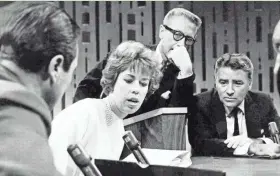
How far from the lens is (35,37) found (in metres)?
0.78

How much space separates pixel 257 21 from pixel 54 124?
0.62 m

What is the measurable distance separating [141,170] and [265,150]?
461 millimetres

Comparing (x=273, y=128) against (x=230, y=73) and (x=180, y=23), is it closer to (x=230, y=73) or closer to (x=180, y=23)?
(x=230, y=73)

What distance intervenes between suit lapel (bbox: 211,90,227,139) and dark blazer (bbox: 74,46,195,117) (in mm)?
85

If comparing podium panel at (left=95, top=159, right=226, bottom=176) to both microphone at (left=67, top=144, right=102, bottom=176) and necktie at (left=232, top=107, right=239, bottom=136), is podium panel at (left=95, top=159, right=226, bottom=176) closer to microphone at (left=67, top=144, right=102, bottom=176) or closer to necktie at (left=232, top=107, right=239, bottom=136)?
microphone at (left=67, top=144, right=102, bottom=176)

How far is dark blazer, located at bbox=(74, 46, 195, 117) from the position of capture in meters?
1.04

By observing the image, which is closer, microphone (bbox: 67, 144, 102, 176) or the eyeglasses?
microphone (bbox: 67, 144, 102, 176)

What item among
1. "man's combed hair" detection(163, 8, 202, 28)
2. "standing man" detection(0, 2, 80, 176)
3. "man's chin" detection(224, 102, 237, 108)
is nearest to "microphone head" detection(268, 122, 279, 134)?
"man's chin" detection(224, 102, 237, 108)

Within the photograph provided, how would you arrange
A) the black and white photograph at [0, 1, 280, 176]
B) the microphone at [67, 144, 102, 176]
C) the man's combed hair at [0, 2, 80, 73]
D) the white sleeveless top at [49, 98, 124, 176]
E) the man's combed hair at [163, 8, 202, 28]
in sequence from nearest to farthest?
the microphone at [67, 144, 102, 176]
the man's combed hair at [0, 2, 80, 73]
the white sleeveless top at [49, 98, 124, 176]
the black and white photograph at [0, 1, 280, 176]
the man's combed hair at [163, 8, 202, 28]

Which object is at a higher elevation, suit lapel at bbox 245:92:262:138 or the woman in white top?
the woman in white top

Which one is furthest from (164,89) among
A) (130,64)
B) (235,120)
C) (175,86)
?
(235,120)

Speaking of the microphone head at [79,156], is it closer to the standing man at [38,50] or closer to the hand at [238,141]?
the standing man at [38,50]

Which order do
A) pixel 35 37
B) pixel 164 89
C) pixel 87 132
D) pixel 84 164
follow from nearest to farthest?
pixel 84 164 → pixel 35 37 → pixel 87 132 → pixel 164 89

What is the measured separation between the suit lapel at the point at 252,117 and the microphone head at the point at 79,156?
1.98 ft
